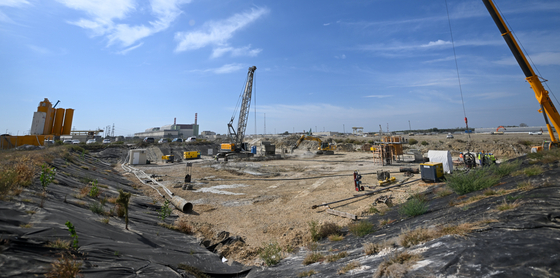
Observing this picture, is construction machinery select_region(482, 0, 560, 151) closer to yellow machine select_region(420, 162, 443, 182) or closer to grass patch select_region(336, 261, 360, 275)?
yellow machine select_region(420, 162, 443, 182)

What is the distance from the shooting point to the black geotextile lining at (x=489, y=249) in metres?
3.39

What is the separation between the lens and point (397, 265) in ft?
13.5

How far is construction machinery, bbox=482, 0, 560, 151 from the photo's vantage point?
15.5m

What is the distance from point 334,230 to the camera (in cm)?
899

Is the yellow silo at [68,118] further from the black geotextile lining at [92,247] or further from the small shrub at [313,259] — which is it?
the small shrub at [313,259]

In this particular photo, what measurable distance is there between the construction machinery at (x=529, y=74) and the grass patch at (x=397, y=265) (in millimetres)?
19624

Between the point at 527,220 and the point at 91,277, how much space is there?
836 centimetres

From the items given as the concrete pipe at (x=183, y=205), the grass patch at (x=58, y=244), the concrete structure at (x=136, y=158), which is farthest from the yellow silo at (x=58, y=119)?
the grass patch at (x=58, y=244)

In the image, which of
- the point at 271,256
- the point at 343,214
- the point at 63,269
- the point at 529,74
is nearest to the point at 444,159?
the point at 529,74

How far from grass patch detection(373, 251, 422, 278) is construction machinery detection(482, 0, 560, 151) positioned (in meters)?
19.6

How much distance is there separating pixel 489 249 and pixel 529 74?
19.4 metres

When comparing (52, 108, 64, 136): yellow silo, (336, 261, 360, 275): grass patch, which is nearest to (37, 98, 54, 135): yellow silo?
(52, 108, 64, 136): yellow silo

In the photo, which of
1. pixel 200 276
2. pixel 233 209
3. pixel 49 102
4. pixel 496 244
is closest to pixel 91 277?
pixel 200 276

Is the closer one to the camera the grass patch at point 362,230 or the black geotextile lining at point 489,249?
the black geotextile lining at point 489,249
